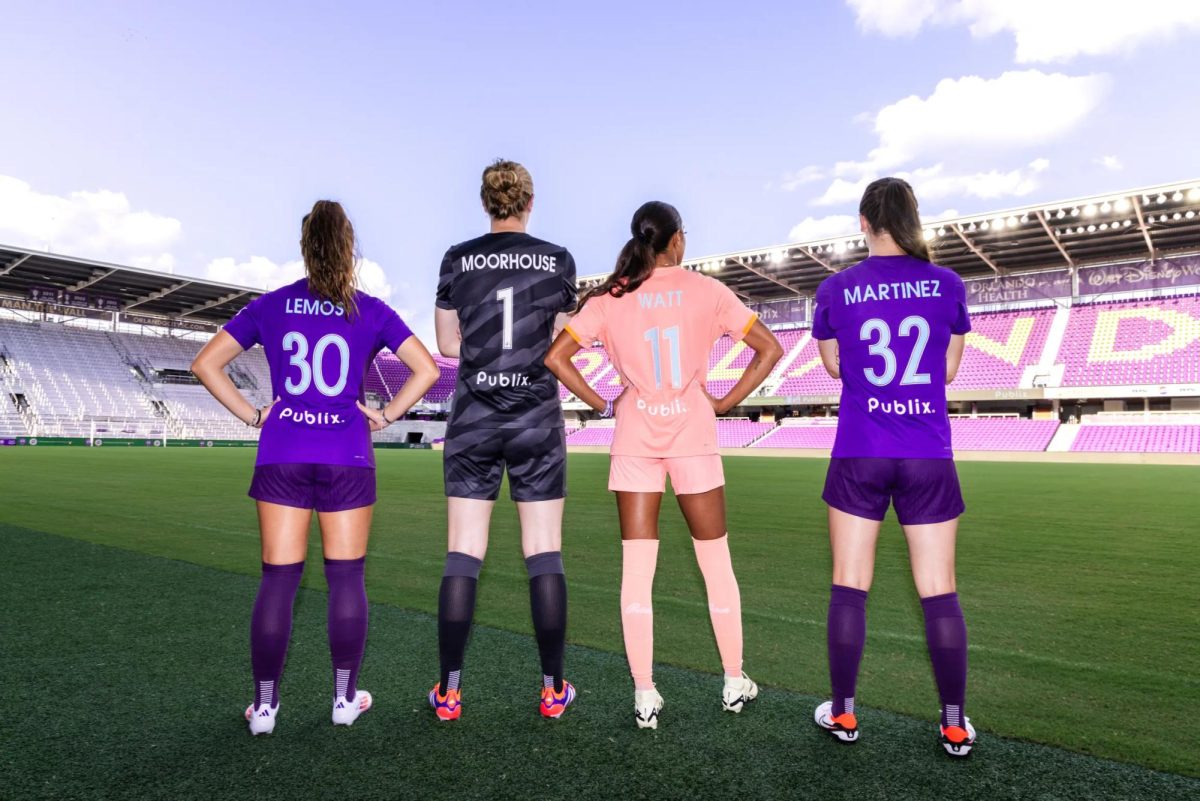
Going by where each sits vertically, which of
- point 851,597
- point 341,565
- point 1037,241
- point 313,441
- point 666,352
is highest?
point 1037,241

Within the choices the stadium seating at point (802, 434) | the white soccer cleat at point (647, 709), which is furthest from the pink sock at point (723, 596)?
the stadium seating at point (802, 434)

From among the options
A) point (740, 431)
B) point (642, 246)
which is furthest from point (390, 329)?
point (740, 431)

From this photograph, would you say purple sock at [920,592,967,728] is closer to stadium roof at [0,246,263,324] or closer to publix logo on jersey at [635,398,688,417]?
publix logo on jersey at [635,398,688,417]

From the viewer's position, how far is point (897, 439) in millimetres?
2633

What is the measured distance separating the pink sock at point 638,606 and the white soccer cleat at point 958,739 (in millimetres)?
1047

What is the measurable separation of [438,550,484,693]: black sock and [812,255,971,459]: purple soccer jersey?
4.84 feet

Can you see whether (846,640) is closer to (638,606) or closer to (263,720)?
(638,606)

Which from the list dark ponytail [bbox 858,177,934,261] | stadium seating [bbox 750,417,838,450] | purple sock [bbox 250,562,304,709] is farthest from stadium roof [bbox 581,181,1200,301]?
purple sock [bbox 250,562,304,709]

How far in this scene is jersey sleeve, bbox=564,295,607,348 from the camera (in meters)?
3.00

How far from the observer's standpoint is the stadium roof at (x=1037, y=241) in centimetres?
3045

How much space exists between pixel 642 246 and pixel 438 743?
2003 mm

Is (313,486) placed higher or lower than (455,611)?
higher

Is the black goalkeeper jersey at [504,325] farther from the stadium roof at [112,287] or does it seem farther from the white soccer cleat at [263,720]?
the stadium roof at [112,287]

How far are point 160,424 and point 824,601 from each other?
144 ft
